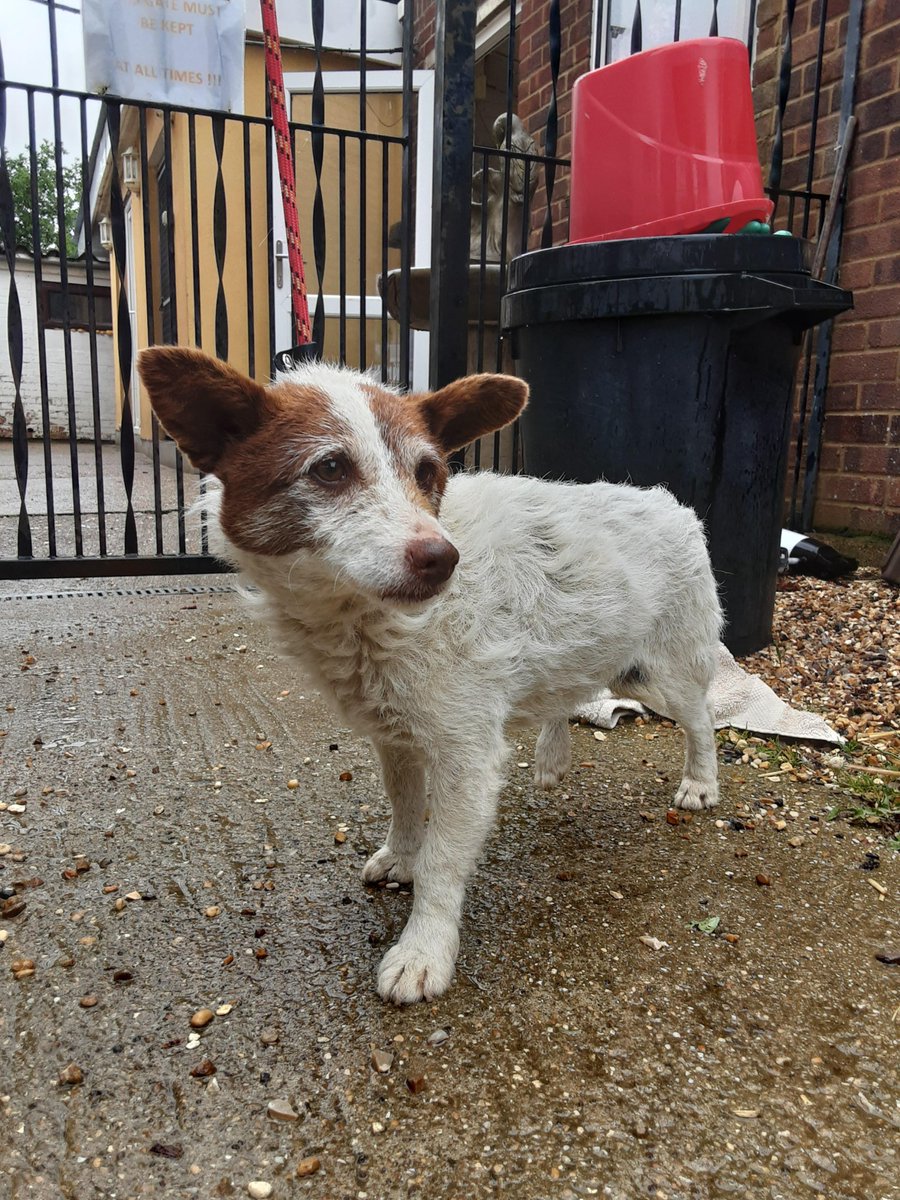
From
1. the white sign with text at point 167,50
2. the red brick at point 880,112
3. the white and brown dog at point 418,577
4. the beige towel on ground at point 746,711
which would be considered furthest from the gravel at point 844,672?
the white sign with text at point 167,50

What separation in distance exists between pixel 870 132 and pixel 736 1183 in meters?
4.92

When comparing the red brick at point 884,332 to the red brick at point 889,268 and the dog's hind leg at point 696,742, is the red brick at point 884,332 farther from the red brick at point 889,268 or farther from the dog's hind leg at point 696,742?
the dog's hind leg at point 696,742

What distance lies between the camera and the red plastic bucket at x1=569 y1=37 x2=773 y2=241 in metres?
2.95

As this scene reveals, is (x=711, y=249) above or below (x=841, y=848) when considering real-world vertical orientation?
above

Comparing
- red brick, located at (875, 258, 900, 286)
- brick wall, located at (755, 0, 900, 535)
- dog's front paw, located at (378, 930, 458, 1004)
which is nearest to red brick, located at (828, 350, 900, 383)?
brick wall, located at (755, 0, 900, 535)

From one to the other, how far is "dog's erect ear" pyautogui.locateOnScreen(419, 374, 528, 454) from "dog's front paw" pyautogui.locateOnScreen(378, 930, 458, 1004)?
3.35ft

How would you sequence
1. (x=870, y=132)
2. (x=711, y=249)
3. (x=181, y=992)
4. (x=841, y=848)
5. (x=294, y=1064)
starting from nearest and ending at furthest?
1. (x=294, y=1064)
2. (x=181, y=992)
3. (x=841, y=848)
4. (x=711, y=249)
5. (x=870, y=132)

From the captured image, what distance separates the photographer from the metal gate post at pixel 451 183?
3561 millimetres

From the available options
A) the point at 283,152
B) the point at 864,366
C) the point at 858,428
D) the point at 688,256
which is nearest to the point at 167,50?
the point at 283,152

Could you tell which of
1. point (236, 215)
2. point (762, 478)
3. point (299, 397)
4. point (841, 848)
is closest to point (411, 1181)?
point (299, 397)

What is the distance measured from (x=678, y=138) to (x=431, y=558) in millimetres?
2282

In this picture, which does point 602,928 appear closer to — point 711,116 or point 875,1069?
point 875,1069

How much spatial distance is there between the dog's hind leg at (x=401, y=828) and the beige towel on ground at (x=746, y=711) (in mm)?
965

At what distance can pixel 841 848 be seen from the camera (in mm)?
2225
